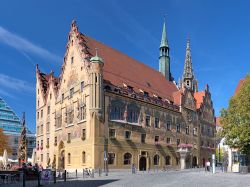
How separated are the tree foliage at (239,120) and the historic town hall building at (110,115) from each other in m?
15.3

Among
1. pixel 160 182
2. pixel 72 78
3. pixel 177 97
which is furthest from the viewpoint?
pixel 177 97

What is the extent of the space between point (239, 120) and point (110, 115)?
17.4 metres

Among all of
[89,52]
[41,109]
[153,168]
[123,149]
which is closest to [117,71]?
[89,52]

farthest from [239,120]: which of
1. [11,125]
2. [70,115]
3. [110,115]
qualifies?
[11,125]

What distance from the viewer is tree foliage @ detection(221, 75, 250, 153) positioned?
128 ft

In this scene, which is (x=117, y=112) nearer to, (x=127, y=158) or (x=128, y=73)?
(x=127, y=158)

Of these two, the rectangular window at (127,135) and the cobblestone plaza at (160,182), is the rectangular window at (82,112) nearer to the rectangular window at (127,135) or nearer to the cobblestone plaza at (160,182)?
the rectangular window at (127,135)

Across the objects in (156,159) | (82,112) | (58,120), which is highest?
(82,112)

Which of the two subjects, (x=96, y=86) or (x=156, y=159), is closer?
(x=96, y=86)

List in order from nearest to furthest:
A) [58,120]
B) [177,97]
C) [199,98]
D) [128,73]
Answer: [128,73]
[58,120]
[177,97]
[199,98]

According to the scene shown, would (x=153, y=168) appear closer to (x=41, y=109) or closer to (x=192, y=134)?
(x=192, y=134)

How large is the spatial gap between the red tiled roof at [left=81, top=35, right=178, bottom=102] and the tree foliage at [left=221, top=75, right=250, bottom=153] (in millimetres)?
17227

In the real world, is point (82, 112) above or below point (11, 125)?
above

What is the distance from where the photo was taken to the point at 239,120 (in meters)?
40.8
